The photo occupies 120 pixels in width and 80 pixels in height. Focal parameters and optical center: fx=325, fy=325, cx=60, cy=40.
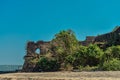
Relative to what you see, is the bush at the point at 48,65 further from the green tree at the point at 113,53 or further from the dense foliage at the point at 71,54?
the green tree at the point at 113,53

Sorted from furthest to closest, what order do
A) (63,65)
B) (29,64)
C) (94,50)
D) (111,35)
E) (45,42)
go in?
1. (45,42)
2. (29,64)
3. (111,35)
4. (63,65)
5. (94,50)

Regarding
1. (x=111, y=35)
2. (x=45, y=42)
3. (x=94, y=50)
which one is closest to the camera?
(x=94, y=50)

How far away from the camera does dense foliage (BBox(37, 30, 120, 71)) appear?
3894cm

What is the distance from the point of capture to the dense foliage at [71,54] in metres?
38.9

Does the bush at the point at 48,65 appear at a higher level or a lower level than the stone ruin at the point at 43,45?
lower

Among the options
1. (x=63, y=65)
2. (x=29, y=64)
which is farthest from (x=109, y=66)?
(x=29, y=64)

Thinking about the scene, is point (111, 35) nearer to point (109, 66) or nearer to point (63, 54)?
point (63, 54)

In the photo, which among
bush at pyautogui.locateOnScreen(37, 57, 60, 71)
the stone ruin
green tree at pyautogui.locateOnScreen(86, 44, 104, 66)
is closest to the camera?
green tree at pyautogui.locateOnScreen(86, 44, 104, 66)

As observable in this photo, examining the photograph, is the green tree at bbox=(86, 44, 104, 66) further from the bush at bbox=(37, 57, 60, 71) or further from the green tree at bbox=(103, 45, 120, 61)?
the bush at bbox=(37, 57, 60, 71)

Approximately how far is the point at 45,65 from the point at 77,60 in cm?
624

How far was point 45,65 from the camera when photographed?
4612 centimetres

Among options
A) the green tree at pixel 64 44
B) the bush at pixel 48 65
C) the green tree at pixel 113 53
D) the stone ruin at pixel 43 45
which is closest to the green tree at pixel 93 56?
the green tree at pixel 113 53

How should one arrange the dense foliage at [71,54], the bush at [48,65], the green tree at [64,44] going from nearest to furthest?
1. the dense foliage at [71,54]
2. the bush at [48,65]
3. the green tree at [64,44]

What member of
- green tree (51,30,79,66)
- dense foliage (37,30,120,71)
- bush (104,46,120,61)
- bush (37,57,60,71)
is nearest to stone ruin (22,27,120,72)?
bush (37,57,60,71)
